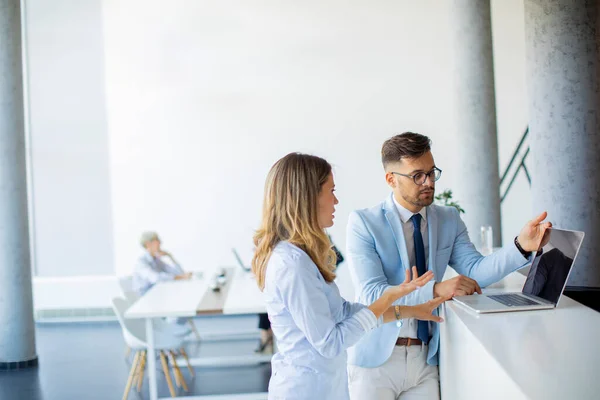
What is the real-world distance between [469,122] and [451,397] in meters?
5.32

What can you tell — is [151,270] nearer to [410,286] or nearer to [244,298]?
[244,298]

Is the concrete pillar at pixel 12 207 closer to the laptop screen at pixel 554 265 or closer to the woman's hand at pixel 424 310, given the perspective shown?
the woman's hand at pixel 424 310

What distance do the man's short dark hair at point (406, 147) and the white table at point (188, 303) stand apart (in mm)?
2782

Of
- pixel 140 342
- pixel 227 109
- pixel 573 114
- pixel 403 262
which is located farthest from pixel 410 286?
pixel 227 109

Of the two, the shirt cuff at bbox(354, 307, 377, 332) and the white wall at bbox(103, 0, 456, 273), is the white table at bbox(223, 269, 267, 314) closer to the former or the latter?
the white wall at bbox(103, 0, 456, 273)

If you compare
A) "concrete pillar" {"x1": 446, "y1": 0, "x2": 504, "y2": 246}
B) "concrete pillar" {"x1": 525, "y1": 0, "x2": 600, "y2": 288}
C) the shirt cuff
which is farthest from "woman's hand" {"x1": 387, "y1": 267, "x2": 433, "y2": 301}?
"concrete pillar" {"x1": 446, "y1": 0, "x2": 504, "y2": 246}

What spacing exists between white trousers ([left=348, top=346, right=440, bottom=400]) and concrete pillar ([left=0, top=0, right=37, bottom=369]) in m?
5.25

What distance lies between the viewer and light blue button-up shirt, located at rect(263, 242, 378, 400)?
202 centimetres

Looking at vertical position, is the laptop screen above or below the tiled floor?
above

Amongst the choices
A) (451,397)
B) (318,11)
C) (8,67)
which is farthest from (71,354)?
(451,397)

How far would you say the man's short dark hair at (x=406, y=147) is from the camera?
7.95 feet

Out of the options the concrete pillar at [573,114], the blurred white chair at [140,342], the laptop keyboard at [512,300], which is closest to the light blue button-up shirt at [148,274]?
the blurred white chair at [140,342]

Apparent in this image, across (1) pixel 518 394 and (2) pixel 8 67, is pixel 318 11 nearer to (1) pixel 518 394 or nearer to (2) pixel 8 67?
(2) pixel 8 67

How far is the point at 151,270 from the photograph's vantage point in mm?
7133
